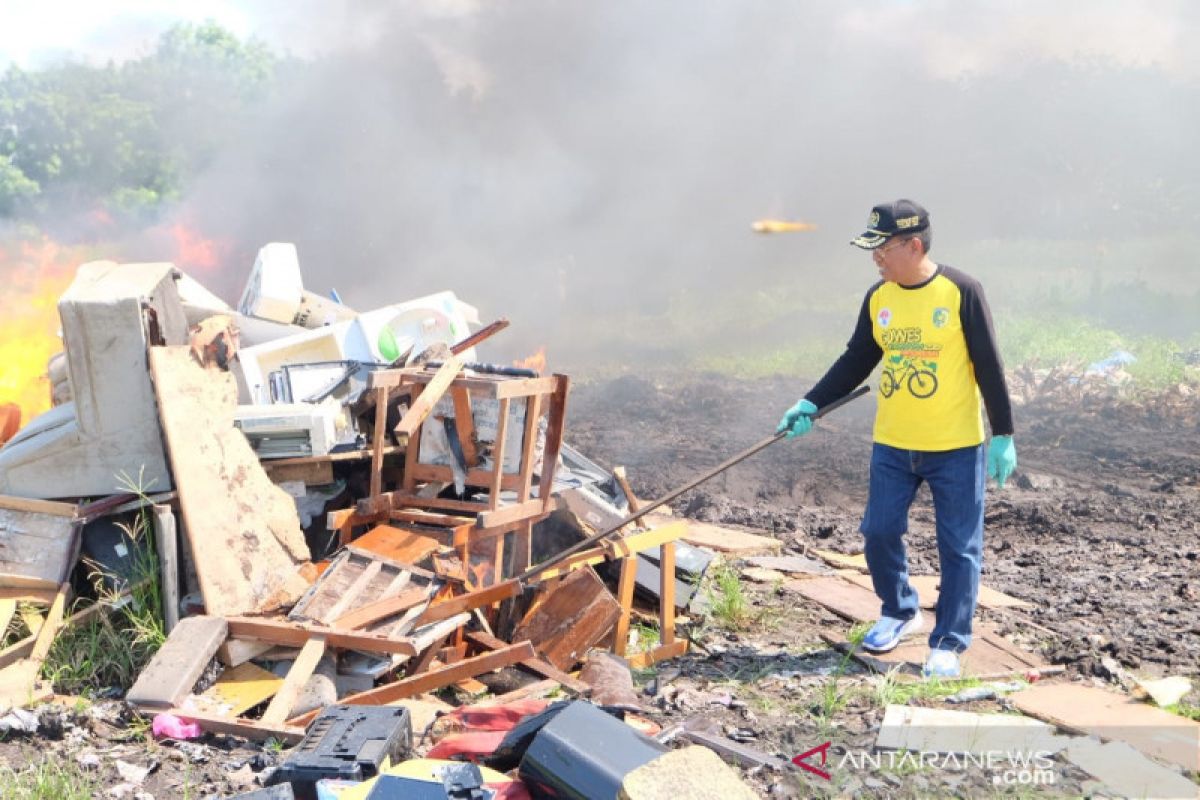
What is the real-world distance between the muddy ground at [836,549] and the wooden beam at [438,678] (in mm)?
501

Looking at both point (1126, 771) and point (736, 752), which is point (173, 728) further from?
point (1126, 771)

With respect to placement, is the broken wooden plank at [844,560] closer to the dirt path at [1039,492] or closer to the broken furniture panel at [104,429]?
the dirt path at [1039,492]

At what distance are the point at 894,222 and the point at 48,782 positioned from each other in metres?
3.78

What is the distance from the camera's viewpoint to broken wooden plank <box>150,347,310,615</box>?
445cm

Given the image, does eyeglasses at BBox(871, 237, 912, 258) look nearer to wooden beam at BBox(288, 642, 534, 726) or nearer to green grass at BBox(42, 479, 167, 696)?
wooden beam at BBox(288, 642, 534, 726)

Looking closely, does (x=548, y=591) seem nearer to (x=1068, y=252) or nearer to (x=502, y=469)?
(x=502, y=469)

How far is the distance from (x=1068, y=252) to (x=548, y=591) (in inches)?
664

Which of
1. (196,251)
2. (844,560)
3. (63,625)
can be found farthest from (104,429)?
(196,251)

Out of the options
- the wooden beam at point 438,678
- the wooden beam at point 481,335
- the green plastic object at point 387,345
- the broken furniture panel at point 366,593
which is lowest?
the wooden beam at point 438,678

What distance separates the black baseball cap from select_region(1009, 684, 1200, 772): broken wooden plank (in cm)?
196

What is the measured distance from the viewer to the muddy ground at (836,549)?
3510 mm

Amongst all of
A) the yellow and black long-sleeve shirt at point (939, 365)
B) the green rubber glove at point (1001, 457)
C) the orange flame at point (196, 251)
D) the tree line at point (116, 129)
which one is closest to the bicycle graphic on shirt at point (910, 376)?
the yellow and black long-sleeve shirt at point (939, 365)

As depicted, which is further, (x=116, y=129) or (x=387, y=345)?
(x=116, y=129)

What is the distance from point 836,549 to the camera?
6875 millimetres
